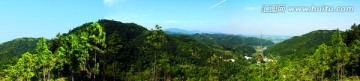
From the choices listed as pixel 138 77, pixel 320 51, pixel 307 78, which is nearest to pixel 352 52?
pixel 320 51

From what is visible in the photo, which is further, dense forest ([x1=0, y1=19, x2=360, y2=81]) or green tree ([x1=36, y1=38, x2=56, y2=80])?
dense forest ([x1=0, y1=19, x2=360, y2=81])

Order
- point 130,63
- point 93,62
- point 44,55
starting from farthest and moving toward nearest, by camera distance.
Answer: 1. point 130,63
2. point 93,62
3. point 44,55

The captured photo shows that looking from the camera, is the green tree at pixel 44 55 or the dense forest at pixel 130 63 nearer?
the green tree at pixel 44 55

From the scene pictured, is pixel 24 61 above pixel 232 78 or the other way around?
above

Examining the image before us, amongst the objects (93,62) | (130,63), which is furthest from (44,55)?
(130,63)

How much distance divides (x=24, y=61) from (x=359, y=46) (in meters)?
59.3

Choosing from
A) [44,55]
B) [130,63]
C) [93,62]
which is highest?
[44,55]

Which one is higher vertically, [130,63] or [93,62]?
[93,62]

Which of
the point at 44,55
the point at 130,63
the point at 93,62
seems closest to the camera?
the point at 44,55

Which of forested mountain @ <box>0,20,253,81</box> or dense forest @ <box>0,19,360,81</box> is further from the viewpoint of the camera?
dense forest @ <box>0,19,360,81</box>

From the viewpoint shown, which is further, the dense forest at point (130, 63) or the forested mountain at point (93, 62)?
the dense forest at point (130, 63)

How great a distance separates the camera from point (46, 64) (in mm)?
53969

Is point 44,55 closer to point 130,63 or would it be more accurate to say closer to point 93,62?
point 93,62

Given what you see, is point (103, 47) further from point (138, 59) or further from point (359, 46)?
point (359, 46)
